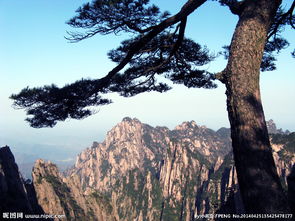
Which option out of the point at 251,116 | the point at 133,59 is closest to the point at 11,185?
the point at 133,59

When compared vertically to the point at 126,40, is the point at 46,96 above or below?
below

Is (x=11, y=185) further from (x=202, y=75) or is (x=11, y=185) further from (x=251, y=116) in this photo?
(x=251, y=116)

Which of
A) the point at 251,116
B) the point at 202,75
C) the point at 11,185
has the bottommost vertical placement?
the point at 11,185

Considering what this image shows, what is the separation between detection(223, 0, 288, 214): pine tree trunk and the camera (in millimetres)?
3801

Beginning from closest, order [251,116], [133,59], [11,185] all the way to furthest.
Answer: [251,116] < [133,59] < [11,185]

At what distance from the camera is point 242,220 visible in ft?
13.3

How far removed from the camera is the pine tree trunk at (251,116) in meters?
3.80

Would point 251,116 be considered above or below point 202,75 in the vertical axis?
below

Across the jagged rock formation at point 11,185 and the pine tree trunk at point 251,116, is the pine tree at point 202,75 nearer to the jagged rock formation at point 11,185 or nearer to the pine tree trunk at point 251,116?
the pine tree trunk at point 251,116

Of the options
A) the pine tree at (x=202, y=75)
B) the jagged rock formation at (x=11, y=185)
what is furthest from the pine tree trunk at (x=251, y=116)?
the jagged rock formation at (x=11, y=185)

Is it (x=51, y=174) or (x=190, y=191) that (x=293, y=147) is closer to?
(x=190, y=191)

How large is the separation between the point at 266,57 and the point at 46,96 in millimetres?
8470

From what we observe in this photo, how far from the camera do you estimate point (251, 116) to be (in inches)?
170

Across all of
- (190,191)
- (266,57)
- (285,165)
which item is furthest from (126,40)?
(190,191)
